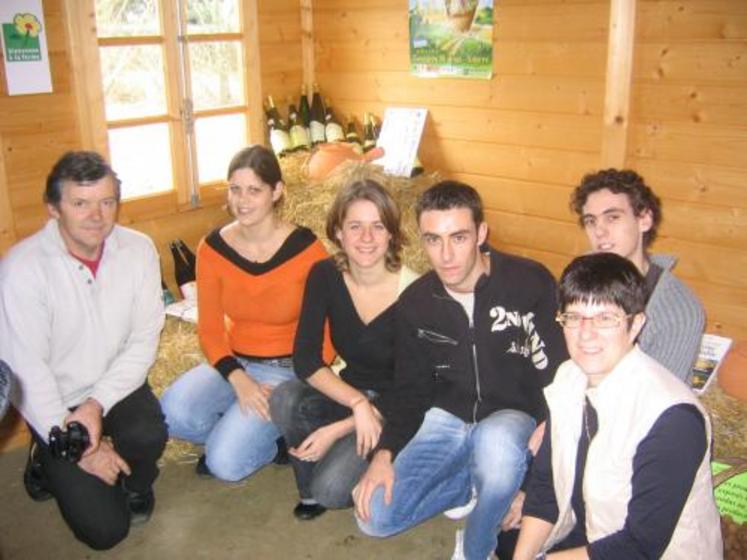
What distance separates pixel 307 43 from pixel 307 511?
3.23 m

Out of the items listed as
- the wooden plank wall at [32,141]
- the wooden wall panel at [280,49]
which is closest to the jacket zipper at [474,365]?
the wooden plank wall at [32,141]

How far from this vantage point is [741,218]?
3.26 meters

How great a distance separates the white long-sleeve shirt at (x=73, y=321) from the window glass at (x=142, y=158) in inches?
57.1

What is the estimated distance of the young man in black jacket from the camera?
206cm

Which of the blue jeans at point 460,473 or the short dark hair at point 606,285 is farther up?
the short dark hair at point 606,285

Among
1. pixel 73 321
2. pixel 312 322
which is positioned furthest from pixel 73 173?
pixel 312 322

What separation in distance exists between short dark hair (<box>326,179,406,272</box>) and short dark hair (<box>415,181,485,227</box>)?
21 centimetres

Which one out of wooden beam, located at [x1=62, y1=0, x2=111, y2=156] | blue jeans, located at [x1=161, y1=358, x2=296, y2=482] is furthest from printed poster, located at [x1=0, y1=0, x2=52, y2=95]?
blue jeans, located at [x1=161, y1=358, x2=296, y2=482]

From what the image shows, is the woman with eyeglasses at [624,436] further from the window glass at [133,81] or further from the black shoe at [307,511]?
the window glass at [133,81]

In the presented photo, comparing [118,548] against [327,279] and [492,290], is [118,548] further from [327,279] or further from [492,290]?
[492,290]

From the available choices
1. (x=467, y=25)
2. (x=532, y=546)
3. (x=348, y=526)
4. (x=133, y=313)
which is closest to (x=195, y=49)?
(x=467, y=25)

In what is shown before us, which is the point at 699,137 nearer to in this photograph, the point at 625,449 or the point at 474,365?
the point at 474,365

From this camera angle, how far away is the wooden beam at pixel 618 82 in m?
3.37

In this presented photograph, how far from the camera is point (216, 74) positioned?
4.25 m
